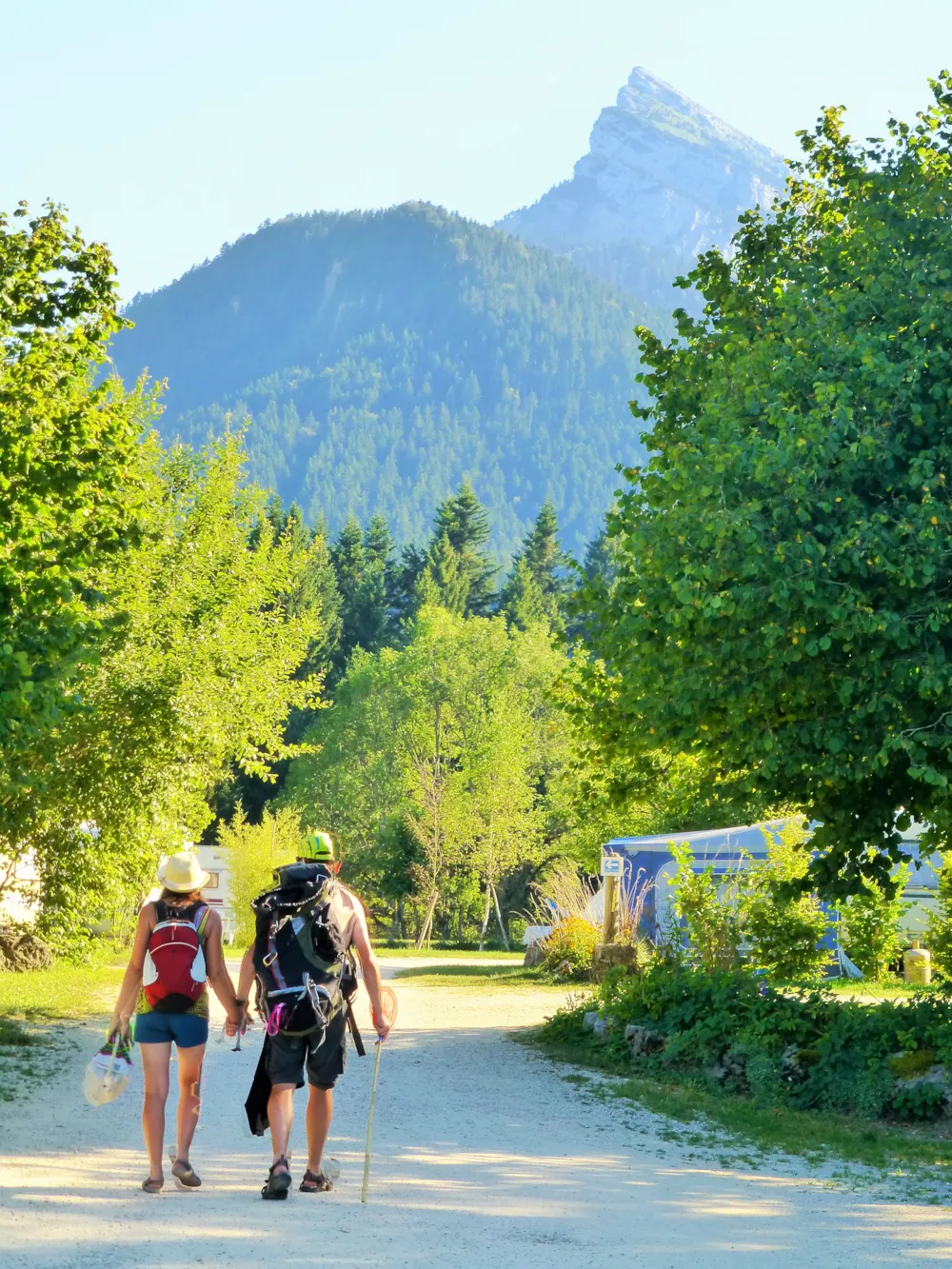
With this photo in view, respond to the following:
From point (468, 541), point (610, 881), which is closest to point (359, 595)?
point (468, 541)

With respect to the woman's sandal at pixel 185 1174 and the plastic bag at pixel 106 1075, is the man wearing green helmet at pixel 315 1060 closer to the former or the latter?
the woman's sandal at pixel 185 1174

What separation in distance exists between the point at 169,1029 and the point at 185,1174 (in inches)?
30.6

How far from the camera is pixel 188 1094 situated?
7.57 m

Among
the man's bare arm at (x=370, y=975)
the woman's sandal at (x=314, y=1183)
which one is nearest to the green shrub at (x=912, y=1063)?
the man's bare arm at (x=370, y=975)

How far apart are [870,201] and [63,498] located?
740cm

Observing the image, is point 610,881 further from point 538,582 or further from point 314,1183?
point 538,582

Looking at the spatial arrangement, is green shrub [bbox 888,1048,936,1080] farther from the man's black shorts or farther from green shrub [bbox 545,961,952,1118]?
the man's black shorts

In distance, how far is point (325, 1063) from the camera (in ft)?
24.1

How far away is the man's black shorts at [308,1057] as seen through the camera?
288 inches

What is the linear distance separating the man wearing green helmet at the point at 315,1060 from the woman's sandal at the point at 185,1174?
1.48 ft

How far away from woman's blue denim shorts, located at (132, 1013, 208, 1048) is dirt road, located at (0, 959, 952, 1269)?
2.48 ft

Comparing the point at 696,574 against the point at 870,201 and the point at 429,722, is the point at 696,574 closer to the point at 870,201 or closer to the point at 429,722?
the point at 870,201

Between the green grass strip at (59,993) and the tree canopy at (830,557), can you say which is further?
the green grass strip at (59,993)

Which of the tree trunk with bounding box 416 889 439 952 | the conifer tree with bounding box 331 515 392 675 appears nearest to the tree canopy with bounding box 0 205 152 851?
the tree trunk with bounding box 416 889 439 952
